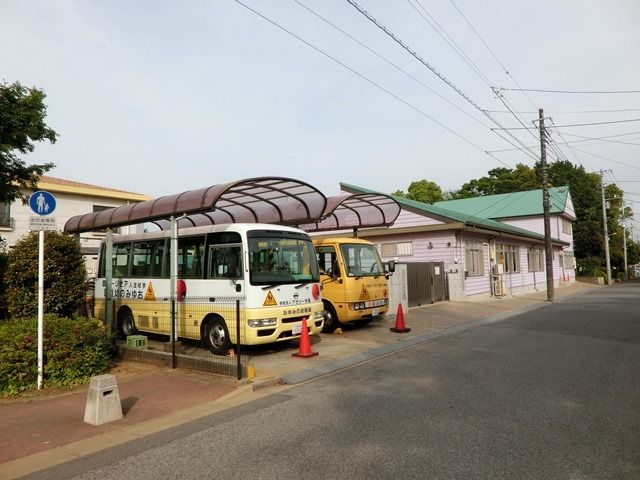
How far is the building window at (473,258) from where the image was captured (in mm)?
20891

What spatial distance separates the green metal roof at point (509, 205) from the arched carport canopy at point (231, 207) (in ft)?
93.9

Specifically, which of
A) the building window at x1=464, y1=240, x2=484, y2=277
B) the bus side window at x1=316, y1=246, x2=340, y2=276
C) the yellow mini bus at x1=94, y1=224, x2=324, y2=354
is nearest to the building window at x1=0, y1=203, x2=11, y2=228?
the yellow mini bus at x1=94, y1=224, x2=324, y2=354

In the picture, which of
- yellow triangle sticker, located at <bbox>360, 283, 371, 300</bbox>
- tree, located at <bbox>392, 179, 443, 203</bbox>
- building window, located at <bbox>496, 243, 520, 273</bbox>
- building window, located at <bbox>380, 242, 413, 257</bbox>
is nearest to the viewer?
yellow triangle sticker, located at <bbox>360, 283, 371, 300</bbox>

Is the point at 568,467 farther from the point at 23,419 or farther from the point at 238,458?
the point at 23,419

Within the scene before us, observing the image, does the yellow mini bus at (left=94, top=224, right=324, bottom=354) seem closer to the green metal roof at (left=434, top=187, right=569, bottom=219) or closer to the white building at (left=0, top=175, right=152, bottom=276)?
the white building at (left=0, top=175, right=152, bottom=276)

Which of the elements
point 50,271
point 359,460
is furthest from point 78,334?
point 359,460

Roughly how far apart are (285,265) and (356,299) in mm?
2983

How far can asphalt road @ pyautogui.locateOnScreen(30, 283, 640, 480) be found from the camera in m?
3.77

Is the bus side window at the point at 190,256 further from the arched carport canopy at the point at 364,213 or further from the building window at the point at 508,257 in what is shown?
the building window at the point at 508,257

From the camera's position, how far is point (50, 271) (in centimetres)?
831

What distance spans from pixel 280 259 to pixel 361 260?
3.58m

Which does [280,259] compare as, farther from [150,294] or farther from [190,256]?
[150,294]

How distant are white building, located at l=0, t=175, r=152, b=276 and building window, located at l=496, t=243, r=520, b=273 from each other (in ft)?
65.3

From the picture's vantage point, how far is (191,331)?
9.28 meters
